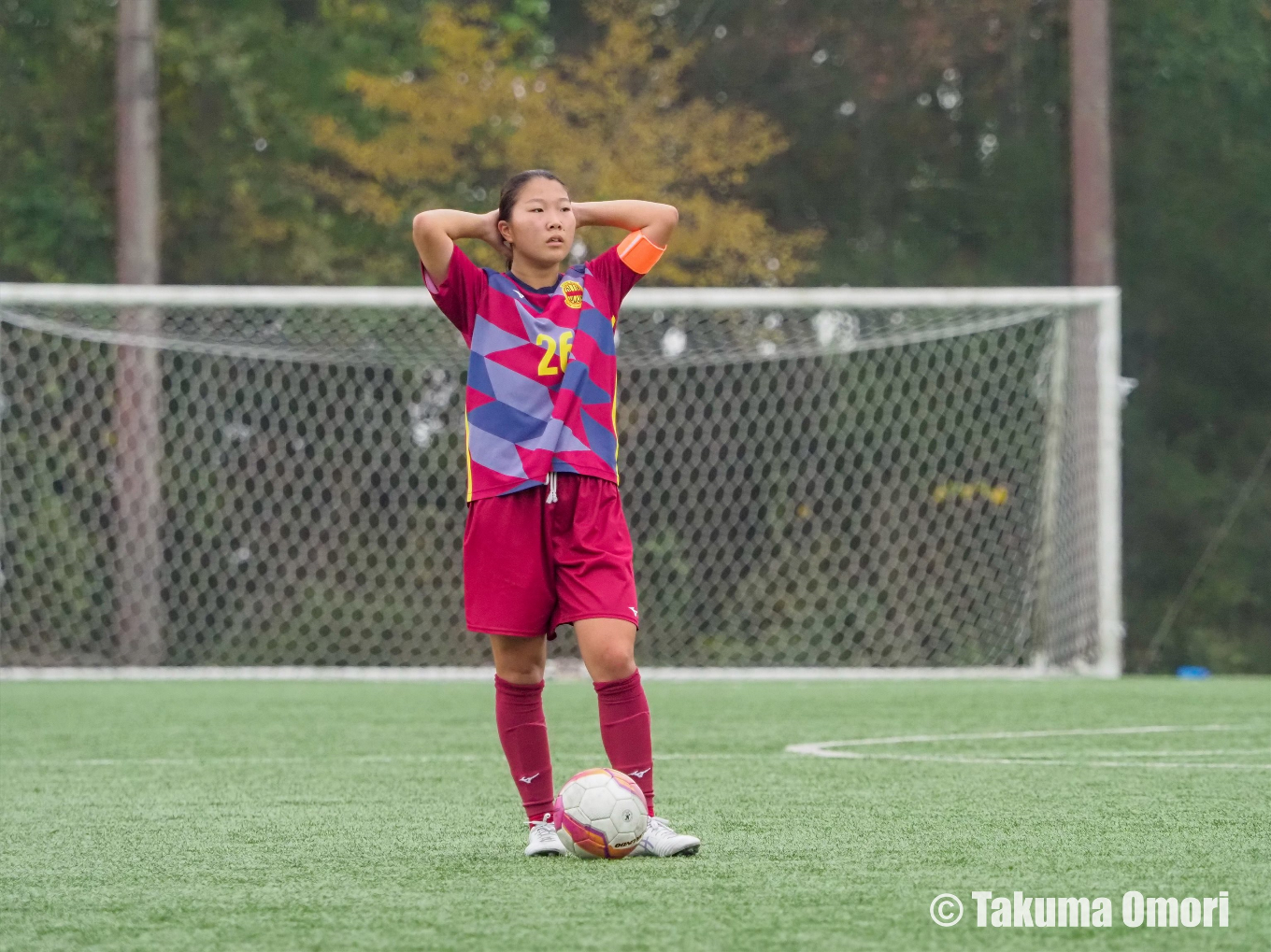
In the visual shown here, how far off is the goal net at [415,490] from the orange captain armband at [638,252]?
8603 mm

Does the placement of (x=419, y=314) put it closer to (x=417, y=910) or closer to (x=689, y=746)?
(x=689, y=746)

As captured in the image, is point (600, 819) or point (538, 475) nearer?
point (600, 819)

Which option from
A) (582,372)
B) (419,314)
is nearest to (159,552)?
(419,314)

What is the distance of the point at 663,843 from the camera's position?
135 inches

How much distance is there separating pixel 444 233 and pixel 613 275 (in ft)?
1.27

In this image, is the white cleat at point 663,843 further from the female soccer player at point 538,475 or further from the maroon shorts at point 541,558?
the maroon shorts at point 541,558

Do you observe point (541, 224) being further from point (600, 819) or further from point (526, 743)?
point (600, 819)

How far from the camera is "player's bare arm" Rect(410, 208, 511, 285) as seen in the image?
12.2 ft

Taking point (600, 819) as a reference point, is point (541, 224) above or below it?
above

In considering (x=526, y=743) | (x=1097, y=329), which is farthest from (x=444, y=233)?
(x=1097, y=329)

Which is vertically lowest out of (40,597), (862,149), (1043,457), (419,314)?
(40,597)

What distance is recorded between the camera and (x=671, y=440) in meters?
13.3

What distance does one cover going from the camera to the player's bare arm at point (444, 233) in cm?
372

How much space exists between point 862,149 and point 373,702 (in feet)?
34.9
